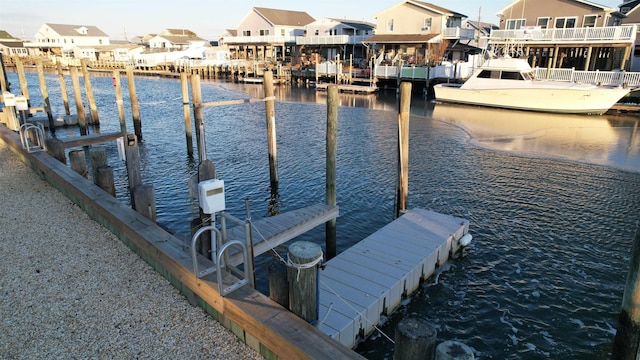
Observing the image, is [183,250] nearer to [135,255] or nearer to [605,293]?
[135,255]

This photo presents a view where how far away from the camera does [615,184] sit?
550 inches

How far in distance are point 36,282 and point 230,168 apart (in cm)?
1054

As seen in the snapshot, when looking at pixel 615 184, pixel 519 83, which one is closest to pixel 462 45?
pixel 519 83

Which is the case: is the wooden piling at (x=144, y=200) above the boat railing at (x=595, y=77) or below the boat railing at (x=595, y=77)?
below

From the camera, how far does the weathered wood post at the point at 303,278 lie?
4316 millimetres

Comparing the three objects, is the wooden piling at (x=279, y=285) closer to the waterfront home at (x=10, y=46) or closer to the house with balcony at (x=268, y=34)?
the house with balcony at (x=268, y=34)

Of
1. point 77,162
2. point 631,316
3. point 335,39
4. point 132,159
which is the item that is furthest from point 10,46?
point 631,316

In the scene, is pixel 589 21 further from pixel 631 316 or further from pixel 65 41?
pixel 65 41

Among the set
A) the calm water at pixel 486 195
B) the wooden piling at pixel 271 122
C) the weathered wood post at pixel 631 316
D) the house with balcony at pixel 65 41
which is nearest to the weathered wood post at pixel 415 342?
the weathered wood post at pixel 631 316

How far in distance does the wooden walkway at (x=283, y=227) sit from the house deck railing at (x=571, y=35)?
3080cm

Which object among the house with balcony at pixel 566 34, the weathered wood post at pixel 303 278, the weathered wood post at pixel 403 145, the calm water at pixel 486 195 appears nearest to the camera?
the weathered wood post at pixel 303 278

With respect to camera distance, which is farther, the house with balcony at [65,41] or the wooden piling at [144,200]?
the house with balcony at [65,41]

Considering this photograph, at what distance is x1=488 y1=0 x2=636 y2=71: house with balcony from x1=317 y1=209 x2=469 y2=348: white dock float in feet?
86.9

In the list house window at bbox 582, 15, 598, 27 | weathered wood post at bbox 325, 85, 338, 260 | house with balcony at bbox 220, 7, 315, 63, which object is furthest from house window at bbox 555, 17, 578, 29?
weathered wood post at bbox 325, 85, 338, 260
